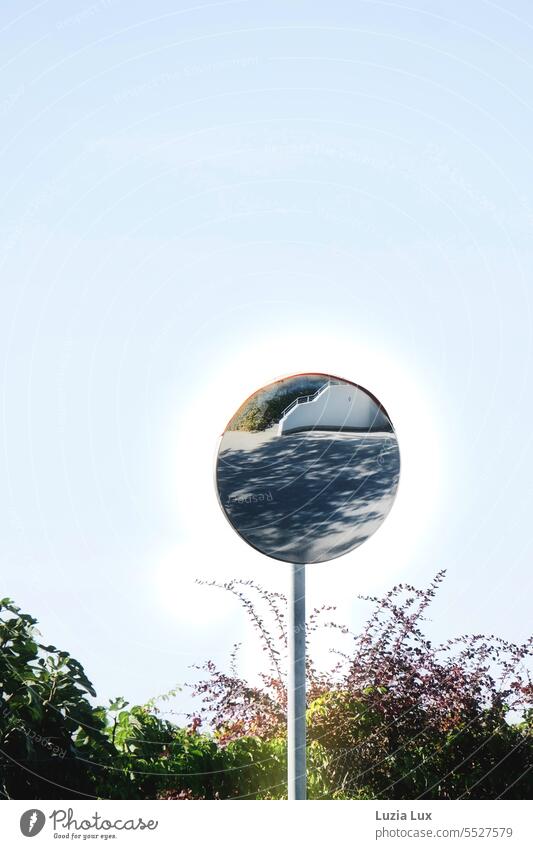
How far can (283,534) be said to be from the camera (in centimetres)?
605

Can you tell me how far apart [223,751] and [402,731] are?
1.34 m

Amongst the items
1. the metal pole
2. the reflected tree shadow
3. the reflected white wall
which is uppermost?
the reflected white wall

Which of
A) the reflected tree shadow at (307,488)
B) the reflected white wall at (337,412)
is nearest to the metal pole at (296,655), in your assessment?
the reflected tree shadow at (307,488)

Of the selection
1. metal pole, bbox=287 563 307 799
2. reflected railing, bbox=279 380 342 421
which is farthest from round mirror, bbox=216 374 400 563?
metal pole, bbox=287 563 307 799

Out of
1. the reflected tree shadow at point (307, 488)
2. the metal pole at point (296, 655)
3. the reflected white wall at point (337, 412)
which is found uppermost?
the reflected white wall at point (337, 412)

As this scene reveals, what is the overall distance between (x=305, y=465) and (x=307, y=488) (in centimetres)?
14

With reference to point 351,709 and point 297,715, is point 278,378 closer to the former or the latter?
point 297,715

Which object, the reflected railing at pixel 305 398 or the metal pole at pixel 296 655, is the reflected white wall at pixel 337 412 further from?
the metal pole at pixel 296 655

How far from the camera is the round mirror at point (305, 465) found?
5.98 metres

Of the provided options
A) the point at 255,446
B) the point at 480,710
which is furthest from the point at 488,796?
the point at 255,446

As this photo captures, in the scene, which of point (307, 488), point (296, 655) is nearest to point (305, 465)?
point (307, 488)

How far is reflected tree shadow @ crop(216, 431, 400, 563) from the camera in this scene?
6.00 metres

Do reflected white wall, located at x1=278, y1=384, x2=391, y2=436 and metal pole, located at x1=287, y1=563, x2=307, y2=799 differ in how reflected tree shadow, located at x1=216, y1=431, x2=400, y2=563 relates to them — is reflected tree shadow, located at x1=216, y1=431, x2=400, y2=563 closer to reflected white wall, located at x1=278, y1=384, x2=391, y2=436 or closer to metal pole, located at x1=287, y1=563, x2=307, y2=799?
reflected white wall, located at x1=278, y1=384, x2=391, y2=436
